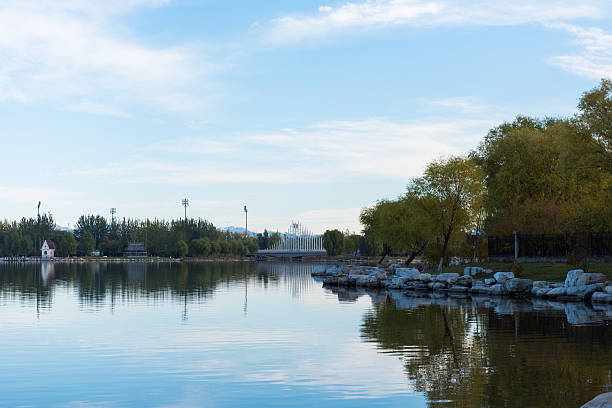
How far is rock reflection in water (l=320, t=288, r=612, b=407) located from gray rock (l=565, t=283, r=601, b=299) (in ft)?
8.37

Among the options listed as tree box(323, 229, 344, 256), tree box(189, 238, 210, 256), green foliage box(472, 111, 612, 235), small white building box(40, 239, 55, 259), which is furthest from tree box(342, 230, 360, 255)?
green foliage box(472, 111, 612, 235)

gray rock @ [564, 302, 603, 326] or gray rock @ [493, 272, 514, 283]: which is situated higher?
gray rock @ [493, 272, 514, 283]

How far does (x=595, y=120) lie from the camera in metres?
47.9

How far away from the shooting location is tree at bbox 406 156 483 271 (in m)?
61.0

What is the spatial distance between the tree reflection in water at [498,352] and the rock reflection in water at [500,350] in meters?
0.02

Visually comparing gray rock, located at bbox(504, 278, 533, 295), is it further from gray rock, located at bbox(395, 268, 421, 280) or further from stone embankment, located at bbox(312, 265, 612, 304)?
gray rock, located at bbox(395, 268, 421, 280)

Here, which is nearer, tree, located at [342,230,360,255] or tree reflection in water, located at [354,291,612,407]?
tree reflection in water, located at [354,291,612,407]

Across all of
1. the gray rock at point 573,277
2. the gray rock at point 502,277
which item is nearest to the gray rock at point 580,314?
the gray rock at point 573,277

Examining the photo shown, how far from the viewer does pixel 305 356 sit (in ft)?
64.6

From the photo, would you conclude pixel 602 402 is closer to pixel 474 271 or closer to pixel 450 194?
pixel 474 271

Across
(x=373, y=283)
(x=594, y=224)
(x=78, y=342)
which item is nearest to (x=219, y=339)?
(x=78, y=342)

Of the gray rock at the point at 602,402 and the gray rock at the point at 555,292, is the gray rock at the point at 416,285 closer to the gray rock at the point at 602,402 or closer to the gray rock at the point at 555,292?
the gray rock at the point at 555,292

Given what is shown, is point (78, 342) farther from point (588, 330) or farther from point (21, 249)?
point (21, 249)

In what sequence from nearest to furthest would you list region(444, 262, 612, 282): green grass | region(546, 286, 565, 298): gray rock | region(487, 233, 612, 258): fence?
region(546, 286, 565, 298): gray rock
region(444, 262, 612, 282): green grass
region(487, 233, 612, 258): fence
